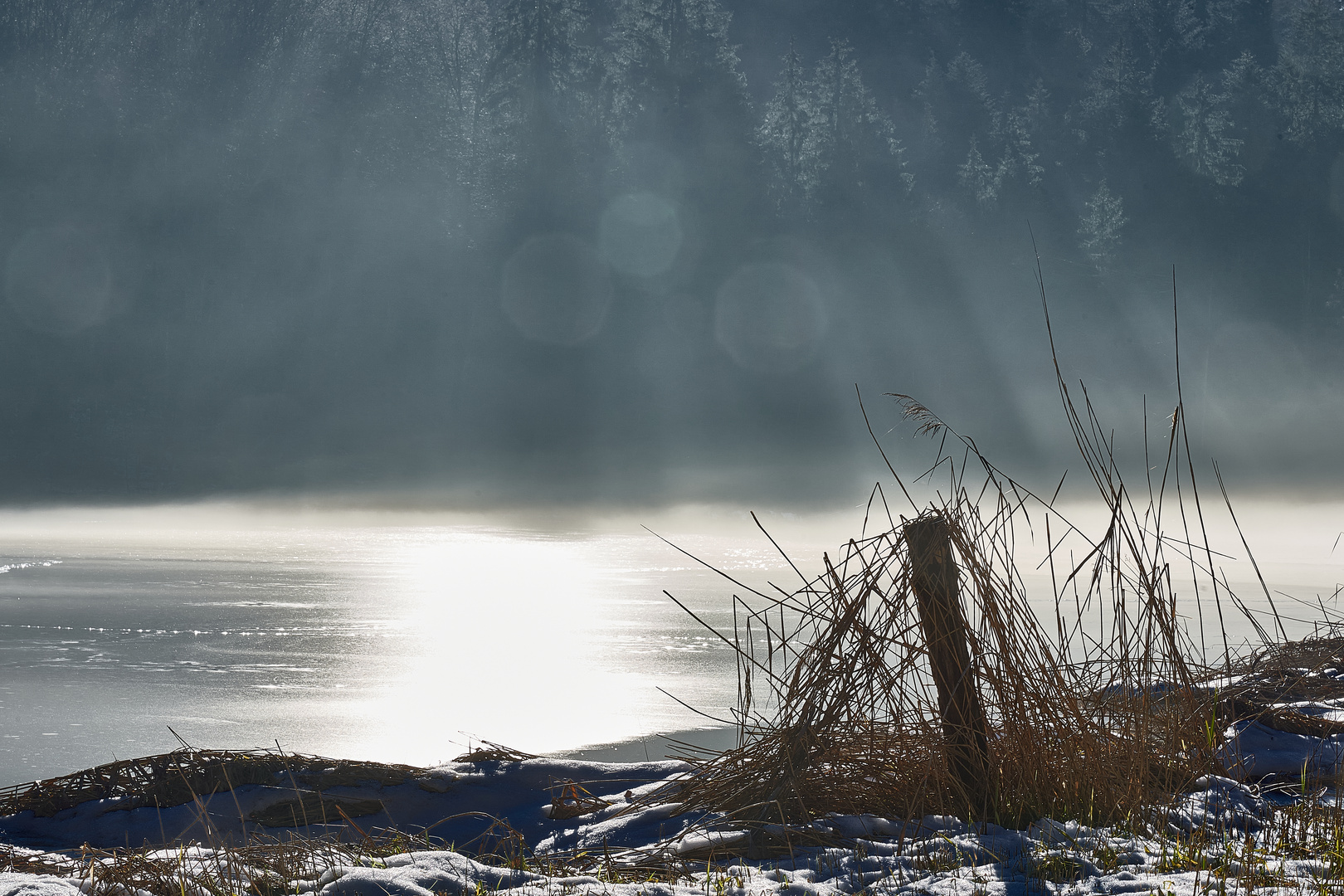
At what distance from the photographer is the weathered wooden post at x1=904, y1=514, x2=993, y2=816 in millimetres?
2762

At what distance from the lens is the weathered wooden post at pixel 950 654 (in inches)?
109

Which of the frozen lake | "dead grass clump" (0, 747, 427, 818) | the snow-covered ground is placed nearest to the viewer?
the snow-covered ground

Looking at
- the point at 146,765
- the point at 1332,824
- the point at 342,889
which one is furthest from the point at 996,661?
the point at 146,765

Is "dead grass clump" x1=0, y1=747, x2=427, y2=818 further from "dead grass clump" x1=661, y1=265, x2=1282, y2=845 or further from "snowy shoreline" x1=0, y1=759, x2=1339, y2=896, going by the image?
"dead grass clump" x1=661, y1=265, x2=1282, y2=845

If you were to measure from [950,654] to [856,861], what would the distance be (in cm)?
86

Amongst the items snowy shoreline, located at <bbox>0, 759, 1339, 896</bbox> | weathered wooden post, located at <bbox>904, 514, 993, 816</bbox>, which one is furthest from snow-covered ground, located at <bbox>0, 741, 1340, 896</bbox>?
weathered wooden post, located at <bbox>904, 514, 993, 816</bbox>

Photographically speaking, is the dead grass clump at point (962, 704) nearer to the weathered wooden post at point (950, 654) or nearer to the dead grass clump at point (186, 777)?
the weathered wooden post at point (950, 654)

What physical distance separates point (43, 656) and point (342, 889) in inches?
1292

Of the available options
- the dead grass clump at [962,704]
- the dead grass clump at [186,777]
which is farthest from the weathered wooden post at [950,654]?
the dead grass clump at [186,777]

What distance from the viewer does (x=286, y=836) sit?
10.9 feet

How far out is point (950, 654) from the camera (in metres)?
2.84

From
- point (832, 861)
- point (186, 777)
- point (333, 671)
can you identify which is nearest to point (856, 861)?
point (832, 861)

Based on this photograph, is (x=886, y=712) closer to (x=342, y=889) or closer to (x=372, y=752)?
(x=342, y=889)

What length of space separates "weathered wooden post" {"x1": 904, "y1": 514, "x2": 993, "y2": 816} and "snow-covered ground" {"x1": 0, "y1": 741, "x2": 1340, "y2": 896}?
0.73ft
